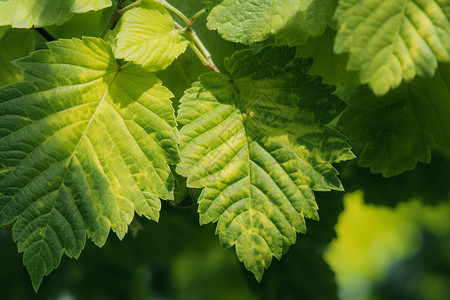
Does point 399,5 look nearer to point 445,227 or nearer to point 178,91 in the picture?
point 178,91

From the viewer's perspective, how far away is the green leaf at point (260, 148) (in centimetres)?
50

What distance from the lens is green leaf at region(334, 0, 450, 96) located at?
40cm

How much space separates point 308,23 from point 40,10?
29 centimetres

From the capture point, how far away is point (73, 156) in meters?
0.53

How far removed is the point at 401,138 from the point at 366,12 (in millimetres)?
180

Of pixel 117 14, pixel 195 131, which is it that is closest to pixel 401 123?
pixel 195 131

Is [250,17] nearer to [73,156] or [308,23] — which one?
[308,23]

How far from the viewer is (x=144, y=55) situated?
0.51 meters

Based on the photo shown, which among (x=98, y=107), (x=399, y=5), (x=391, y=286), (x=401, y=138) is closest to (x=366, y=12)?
(x=399, y=5)

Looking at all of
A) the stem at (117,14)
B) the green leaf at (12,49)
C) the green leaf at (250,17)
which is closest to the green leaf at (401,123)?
the green leaf at (250,17)

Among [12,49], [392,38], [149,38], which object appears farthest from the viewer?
[12,49]

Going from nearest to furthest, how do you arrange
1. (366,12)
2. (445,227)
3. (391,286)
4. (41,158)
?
(366,12) < (41,158) < (445,227) < (391,286)

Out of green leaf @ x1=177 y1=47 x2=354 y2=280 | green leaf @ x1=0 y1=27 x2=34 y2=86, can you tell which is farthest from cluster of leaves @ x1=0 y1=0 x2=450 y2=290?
green leaf @ x1=0 y1=27 x2=34 y2=86

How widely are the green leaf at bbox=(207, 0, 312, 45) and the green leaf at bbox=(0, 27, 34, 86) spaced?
0.91 ft
